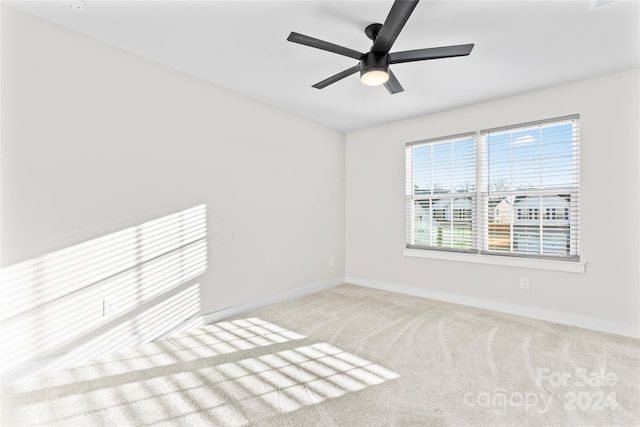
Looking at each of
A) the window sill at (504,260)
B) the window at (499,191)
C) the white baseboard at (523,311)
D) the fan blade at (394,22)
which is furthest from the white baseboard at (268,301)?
the fan blade at (394,22)

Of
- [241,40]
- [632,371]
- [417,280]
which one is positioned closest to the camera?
[632,371]

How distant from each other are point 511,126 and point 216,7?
124 inches

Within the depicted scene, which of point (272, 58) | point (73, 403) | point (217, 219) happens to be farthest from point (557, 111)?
point (73, 403)

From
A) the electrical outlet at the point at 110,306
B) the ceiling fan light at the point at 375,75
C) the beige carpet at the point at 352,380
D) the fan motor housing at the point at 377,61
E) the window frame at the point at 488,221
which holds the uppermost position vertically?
the fan motor housing at the point at 377,61

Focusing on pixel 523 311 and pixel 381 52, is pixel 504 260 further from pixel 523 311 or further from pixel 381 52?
pixel 381 52

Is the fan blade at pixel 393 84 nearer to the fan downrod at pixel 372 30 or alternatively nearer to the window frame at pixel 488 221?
the fan downrod at pixel 372 30

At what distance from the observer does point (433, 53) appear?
1933 millimetres

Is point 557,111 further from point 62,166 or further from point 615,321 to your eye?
point 62,166

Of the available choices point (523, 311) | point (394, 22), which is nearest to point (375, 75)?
point (394, 22)

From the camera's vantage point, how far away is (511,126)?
3.33 metres

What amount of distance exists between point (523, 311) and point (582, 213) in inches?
45.7

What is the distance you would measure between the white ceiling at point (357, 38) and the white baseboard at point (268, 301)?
2349 mm

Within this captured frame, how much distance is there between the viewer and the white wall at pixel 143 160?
78.7 inches

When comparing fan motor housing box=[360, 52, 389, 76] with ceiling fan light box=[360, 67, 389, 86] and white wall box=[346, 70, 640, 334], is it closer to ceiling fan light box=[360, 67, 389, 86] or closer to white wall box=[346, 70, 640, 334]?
ceiling fan light box=[360, 67, 389, 86]
